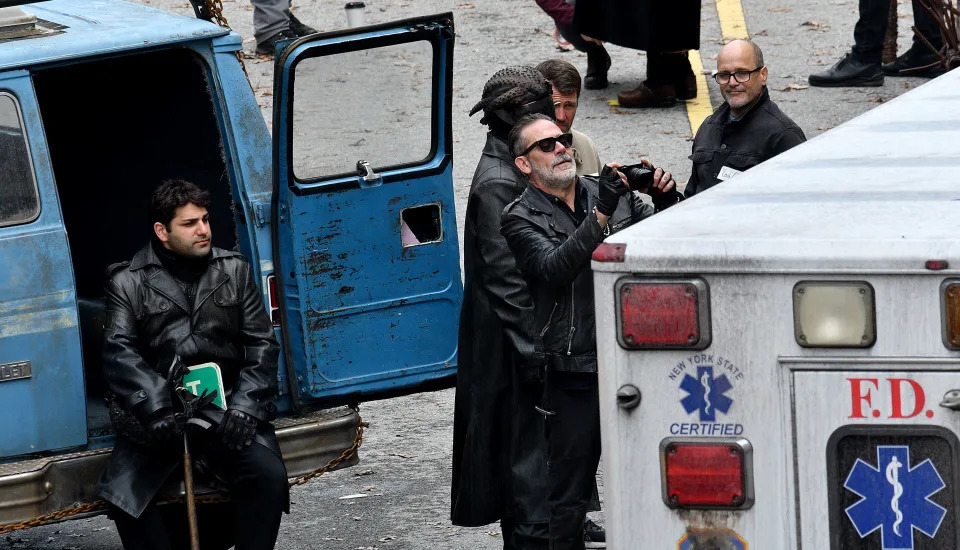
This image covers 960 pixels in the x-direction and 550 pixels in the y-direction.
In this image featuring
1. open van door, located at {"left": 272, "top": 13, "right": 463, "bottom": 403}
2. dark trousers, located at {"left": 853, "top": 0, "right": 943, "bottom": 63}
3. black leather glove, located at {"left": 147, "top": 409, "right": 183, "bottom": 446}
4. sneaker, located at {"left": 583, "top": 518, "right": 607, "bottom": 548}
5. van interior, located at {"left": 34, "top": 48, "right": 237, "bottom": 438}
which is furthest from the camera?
dark trousers, located at {"left": 853, "top": 0, "right": 943, "bottom": 63}

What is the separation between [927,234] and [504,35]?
1114cm

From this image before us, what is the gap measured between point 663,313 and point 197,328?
2620 millimetres

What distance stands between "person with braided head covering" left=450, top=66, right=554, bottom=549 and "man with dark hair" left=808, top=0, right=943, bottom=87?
6.80 m

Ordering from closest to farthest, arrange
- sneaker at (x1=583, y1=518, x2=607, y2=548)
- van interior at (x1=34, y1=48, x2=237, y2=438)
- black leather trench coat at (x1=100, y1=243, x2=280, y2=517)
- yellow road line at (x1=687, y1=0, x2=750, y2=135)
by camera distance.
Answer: black leather trench coat at (x1=100, y1=243, x2=280, y2=517) < sneaker at (x1=583, y1=518, x2=607, y2=548) < van interior at (x1=34, y1=48, x2=237, y2=438) < yellow road line at (x1=687, y1=0, x2=750, y2=135)

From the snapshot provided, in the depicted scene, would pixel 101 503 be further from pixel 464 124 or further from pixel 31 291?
pixel 464 124

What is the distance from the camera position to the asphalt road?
6.86 meters

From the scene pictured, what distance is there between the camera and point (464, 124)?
1254 centimetres

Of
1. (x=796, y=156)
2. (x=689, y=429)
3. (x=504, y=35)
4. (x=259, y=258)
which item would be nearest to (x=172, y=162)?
(x=259, y=258)

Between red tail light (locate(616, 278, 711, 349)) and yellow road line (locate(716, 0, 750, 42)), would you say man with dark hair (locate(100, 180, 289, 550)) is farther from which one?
yellow road line (locate(716, 0, 750, 42))

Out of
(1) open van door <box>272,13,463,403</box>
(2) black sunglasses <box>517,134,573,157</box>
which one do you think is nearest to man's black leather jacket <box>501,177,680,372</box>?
(2) black sunglasses <box>517,134,573,157</box>

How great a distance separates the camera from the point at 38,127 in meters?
5.75

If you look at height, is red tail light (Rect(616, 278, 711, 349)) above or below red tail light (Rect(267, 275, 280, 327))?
above

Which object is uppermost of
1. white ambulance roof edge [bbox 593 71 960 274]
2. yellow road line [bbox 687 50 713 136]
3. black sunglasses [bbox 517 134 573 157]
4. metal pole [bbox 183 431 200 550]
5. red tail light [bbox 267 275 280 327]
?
white ambulance roof edge [bbox 593 71 960 274]

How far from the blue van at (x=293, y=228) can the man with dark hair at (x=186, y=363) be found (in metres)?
0.19
